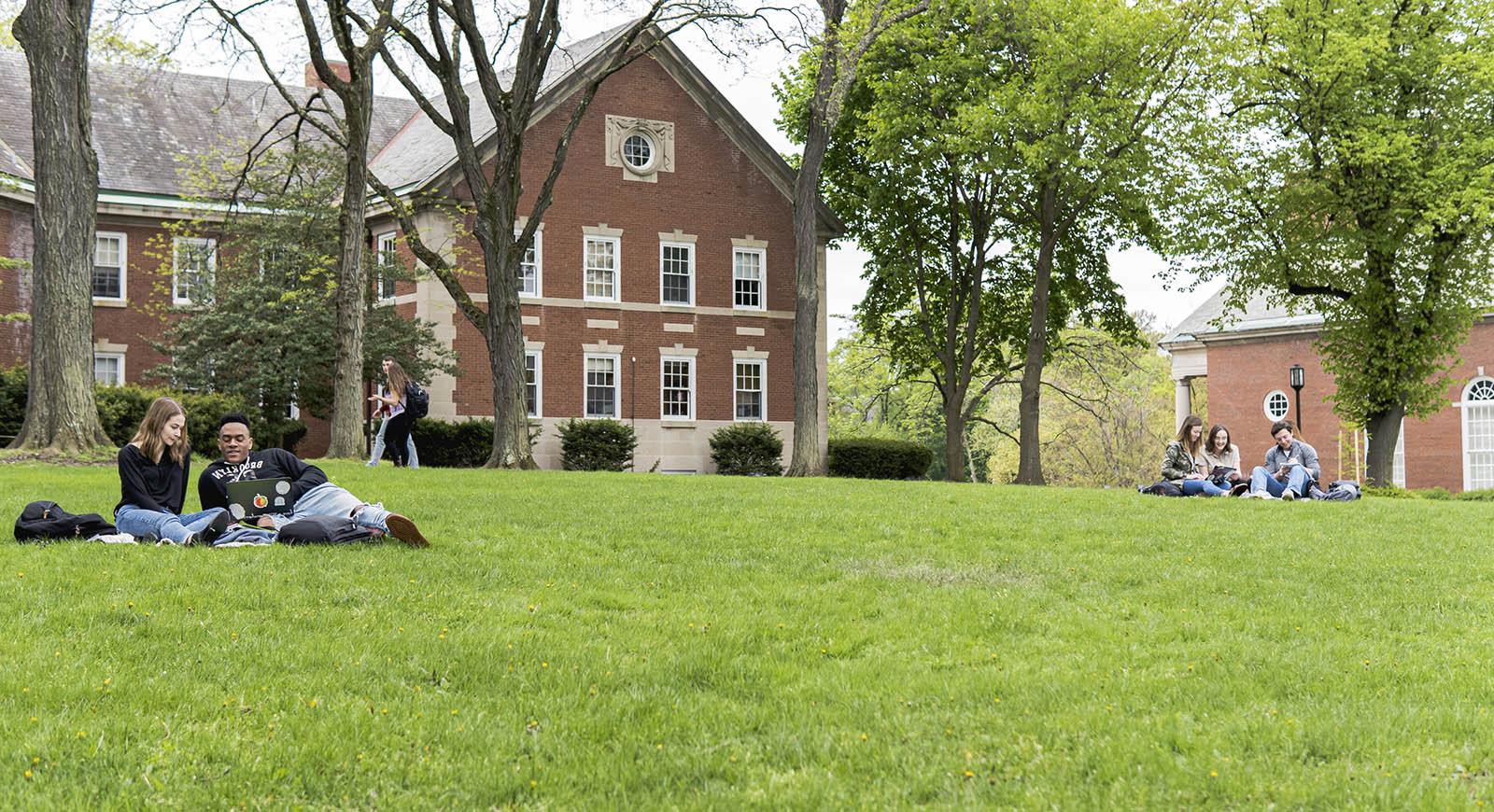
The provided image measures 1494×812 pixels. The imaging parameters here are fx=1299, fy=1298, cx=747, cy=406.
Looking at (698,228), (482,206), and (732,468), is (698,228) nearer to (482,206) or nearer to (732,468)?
(732,468)

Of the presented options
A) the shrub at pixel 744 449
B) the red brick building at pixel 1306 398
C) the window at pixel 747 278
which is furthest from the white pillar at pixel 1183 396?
the shrub at pixel 744 449

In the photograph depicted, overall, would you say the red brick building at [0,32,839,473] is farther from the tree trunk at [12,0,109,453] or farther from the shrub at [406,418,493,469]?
the tree trunk at [12,0,109,453]

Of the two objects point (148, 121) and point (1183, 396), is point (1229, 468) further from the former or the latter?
point (148, 121)

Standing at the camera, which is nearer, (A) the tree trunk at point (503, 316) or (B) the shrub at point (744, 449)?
(A) the tree trunk at point (503, 316)

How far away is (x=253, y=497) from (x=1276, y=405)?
125 feet

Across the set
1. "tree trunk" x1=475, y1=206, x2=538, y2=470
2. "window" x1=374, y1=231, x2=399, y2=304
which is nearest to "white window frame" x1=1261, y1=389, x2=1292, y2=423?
"window" x1=374, y1=231, x2=399, y2=304

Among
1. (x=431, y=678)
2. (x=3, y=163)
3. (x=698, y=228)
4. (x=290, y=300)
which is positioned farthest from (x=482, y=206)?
(x=431, y=678)

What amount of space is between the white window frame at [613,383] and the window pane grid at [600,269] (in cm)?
153

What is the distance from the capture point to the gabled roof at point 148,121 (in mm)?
33219

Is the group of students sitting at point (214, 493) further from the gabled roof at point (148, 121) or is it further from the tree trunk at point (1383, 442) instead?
the tree trunk at point (1383, 442)

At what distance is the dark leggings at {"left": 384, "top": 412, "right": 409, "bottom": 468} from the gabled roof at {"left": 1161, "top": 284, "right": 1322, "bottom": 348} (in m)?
26.9

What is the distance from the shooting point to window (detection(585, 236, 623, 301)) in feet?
110

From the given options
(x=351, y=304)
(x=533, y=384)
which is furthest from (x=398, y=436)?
(x=533, y=384)

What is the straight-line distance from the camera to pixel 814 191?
1093 inches
